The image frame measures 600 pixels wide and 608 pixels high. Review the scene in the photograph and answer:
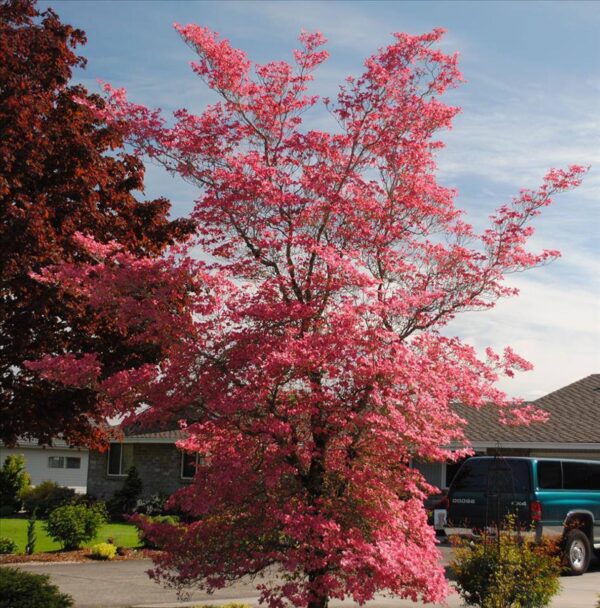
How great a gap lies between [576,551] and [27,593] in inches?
481

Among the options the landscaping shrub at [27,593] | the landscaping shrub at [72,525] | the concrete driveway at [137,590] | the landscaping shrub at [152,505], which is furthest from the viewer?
the landscaping shrub at [152,505]

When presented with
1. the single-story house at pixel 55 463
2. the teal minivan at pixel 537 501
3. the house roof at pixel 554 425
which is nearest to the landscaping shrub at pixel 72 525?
the house roof at pixel 554 425

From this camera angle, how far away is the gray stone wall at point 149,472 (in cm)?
3331

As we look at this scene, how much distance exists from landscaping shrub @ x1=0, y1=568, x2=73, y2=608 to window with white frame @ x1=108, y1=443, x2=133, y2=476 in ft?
85.2

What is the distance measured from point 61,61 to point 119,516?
795 inches

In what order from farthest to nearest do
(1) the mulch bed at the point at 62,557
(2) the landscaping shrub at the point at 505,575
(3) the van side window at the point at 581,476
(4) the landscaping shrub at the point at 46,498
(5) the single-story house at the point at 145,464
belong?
1. (5) the single-story house at the point at 145,464
2. (4) the landscaping shrub at the point at 46,498
3. (1) the mulch bed at the point at 62,557
4. (3) the van side window at the point at 581,476
5. (2) the landscaping shrub at the point at 505,575

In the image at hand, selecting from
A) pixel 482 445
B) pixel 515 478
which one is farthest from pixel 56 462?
pixel 515 478

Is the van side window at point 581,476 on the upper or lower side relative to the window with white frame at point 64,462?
lower

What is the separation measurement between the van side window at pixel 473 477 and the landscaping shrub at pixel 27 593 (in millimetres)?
10276

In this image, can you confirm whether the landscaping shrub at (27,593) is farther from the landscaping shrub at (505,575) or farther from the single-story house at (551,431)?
the single-story house at (551,431)

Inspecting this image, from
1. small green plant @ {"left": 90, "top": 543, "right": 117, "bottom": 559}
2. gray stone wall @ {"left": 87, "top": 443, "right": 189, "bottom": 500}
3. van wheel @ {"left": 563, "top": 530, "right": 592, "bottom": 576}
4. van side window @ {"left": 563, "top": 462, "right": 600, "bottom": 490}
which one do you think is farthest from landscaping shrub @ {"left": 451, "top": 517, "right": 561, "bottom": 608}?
gray stone wall @ {"left": 87, "top": 443, "right": 189, "bottom": 500}

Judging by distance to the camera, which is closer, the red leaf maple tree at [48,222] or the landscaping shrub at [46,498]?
the red leaf maple tree at [48,222]

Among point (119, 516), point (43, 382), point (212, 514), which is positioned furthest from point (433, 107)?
point (119, 516)

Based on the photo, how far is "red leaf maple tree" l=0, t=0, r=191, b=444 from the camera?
47.1 ft
